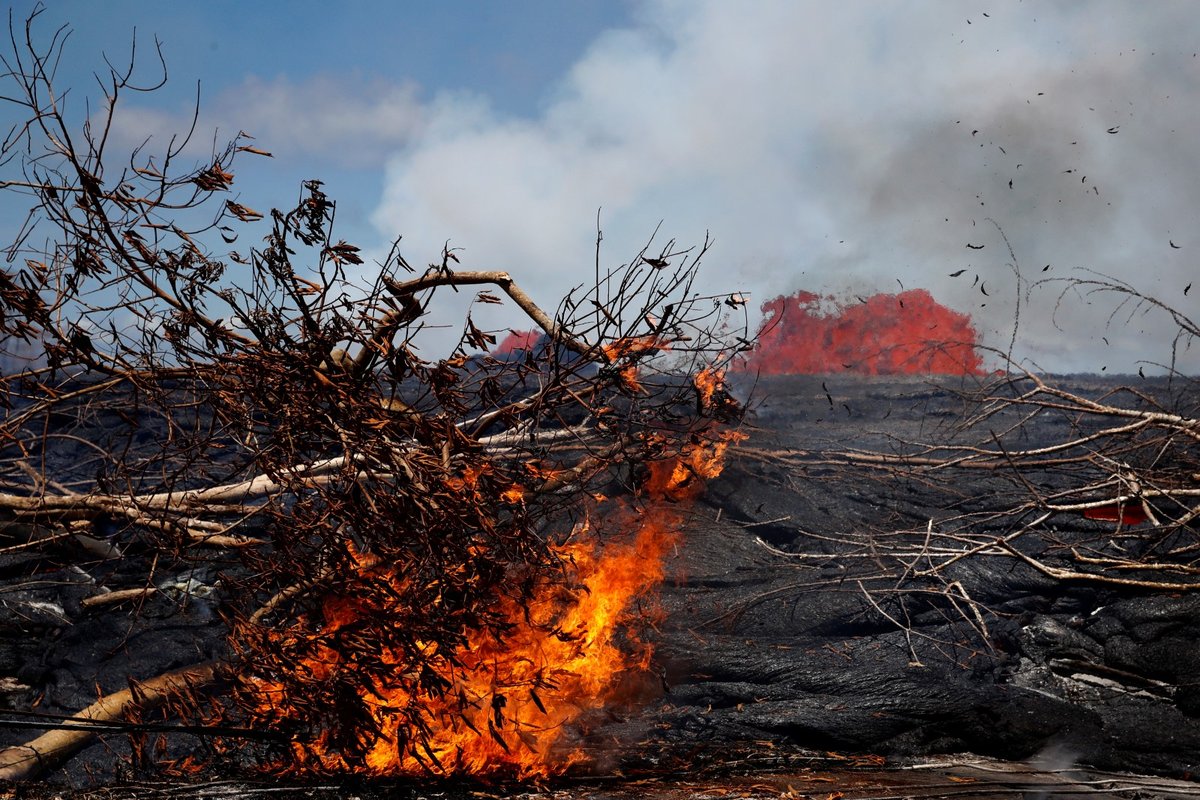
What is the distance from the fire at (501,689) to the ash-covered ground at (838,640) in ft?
0.92

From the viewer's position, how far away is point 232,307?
16.4 ft

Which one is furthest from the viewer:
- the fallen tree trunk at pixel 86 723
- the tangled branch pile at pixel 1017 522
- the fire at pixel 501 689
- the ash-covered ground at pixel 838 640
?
the tangled branch pile at pixel 1017 522

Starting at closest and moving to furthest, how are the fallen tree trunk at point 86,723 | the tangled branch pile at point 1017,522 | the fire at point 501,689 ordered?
1. the fire at point 501,689
2. the fallen tree trunk at point 86,723
3. the tangled branch pile at point 1017,522

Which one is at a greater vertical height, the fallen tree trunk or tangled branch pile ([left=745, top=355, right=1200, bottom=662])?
tangled branch pile ([left=745, top=355, right=1200, bottom=662])

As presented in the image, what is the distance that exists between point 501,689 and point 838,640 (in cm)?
279

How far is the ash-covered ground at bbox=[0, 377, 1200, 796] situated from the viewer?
5656mm

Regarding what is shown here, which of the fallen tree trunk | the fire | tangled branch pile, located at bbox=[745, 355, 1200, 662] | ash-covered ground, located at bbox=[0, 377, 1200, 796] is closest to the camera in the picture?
the fire

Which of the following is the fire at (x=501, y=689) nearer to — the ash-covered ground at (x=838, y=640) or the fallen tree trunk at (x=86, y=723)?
the ash-covered ground at (x=838, y=640)

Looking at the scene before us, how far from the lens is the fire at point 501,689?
4762mm

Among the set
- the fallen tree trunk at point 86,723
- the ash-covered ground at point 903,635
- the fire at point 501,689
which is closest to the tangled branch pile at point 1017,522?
the ash-covered ground at point 903,635

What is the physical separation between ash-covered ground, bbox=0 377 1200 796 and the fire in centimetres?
28

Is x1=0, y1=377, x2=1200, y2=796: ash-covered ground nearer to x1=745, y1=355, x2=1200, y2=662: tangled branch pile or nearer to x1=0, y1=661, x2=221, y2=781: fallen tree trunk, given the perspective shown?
x1=745, y1=355, x2=1200, y2=662: tangled branch pile

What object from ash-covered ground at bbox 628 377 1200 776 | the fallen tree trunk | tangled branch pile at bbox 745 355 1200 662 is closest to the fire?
ash-covered ground at bbox 628 377 1200 776

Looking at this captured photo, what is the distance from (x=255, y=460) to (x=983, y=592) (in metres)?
5.69
